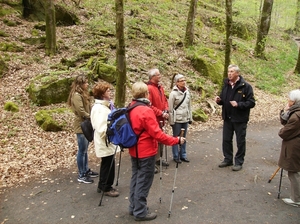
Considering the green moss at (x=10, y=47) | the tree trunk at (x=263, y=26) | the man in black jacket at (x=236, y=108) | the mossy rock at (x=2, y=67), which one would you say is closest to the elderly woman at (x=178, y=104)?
the man in black jacket at (x=236, y=108)

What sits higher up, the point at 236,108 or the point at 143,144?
the point at 236,108

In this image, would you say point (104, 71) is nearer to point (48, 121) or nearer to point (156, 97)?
point (48, 121)

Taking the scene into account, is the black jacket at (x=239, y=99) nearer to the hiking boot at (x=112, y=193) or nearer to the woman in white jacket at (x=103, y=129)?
the woman in white jacket at (x=103, y=129)

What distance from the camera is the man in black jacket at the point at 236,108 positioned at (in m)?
5.88

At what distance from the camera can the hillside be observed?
691cm

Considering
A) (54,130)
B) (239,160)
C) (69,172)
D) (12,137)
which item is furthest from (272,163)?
(12,137)

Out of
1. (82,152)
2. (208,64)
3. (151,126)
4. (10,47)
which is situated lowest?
(82,152)

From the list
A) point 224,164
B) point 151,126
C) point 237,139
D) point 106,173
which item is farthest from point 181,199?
point 237,139

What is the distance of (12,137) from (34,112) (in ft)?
5.09

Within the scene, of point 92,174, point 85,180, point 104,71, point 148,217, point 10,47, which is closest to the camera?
point 148,217

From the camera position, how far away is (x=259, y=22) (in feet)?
61.7

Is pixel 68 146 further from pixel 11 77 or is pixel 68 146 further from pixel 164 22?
pixel 164 22

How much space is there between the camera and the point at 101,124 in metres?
4.87

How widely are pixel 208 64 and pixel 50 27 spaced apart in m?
8.22
